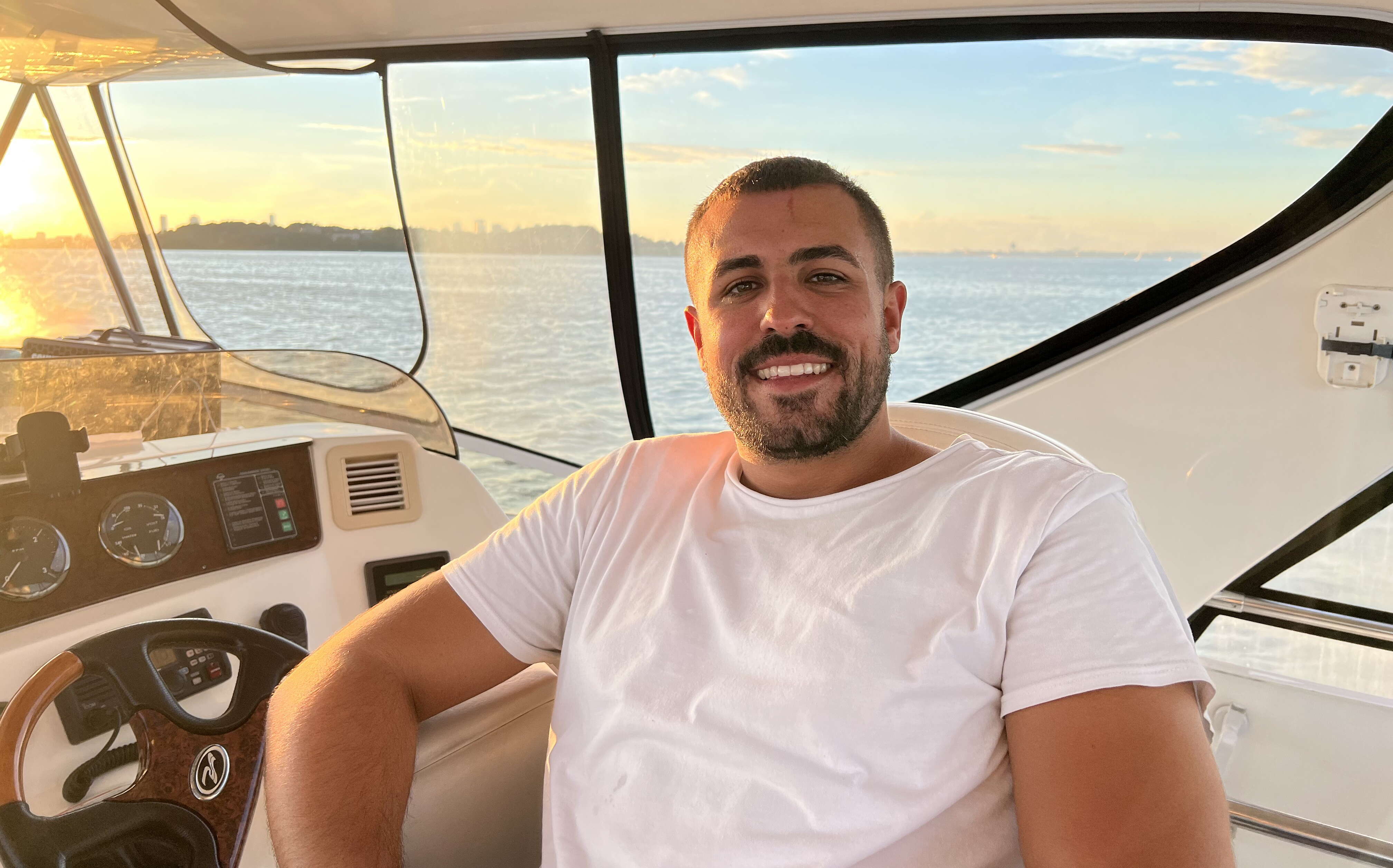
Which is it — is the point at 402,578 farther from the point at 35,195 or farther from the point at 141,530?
the point at 35,195

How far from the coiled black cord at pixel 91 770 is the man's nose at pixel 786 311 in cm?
119

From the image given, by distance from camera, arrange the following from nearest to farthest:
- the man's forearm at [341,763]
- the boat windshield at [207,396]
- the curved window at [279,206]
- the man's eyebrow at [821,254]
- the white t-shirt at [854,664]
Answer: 1. the white t-shirt at [854,664]
2. the man's forearm at [341,763]
3. the man's eyebrow at [821,254]
4. the boat windshield at [207,396]
5. the curved window at [279,206]

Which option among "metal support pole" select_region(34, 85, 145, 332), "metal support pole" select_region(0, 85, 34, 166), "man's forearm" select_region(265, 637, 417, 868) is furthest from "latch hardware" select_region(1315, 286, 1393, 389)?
"metal support pole" select_region(0, 85, 34, 166)

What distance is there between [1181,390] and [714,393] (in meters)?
Answer: 1.83

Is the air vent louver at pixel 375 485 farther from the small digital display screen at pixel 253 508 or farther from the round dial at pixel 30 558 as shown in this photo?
the round dial at pixel 30 558

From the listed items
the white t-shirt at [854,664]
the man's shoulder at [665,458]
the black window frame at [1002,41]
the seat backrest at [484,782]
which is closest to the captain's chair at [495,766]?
the seat backrest at [484,782]

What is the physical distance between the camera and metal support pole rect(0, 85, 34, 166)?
6.44 ft

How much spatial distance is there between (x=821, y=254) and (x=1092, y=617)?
66cm

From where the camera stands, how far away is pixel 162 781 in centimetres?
127

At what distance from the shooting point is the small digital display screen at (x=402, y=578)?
2.24 meters

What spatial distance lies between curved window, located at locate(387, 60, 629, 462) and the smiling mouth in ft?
6.68

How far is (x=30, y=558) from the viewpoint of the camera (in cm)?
158

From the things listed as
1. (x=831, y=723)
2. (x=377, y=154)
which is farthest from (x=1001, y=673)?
(x=377, y=154)

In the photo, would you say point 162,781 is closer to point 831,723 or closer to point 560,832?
point 560,832
